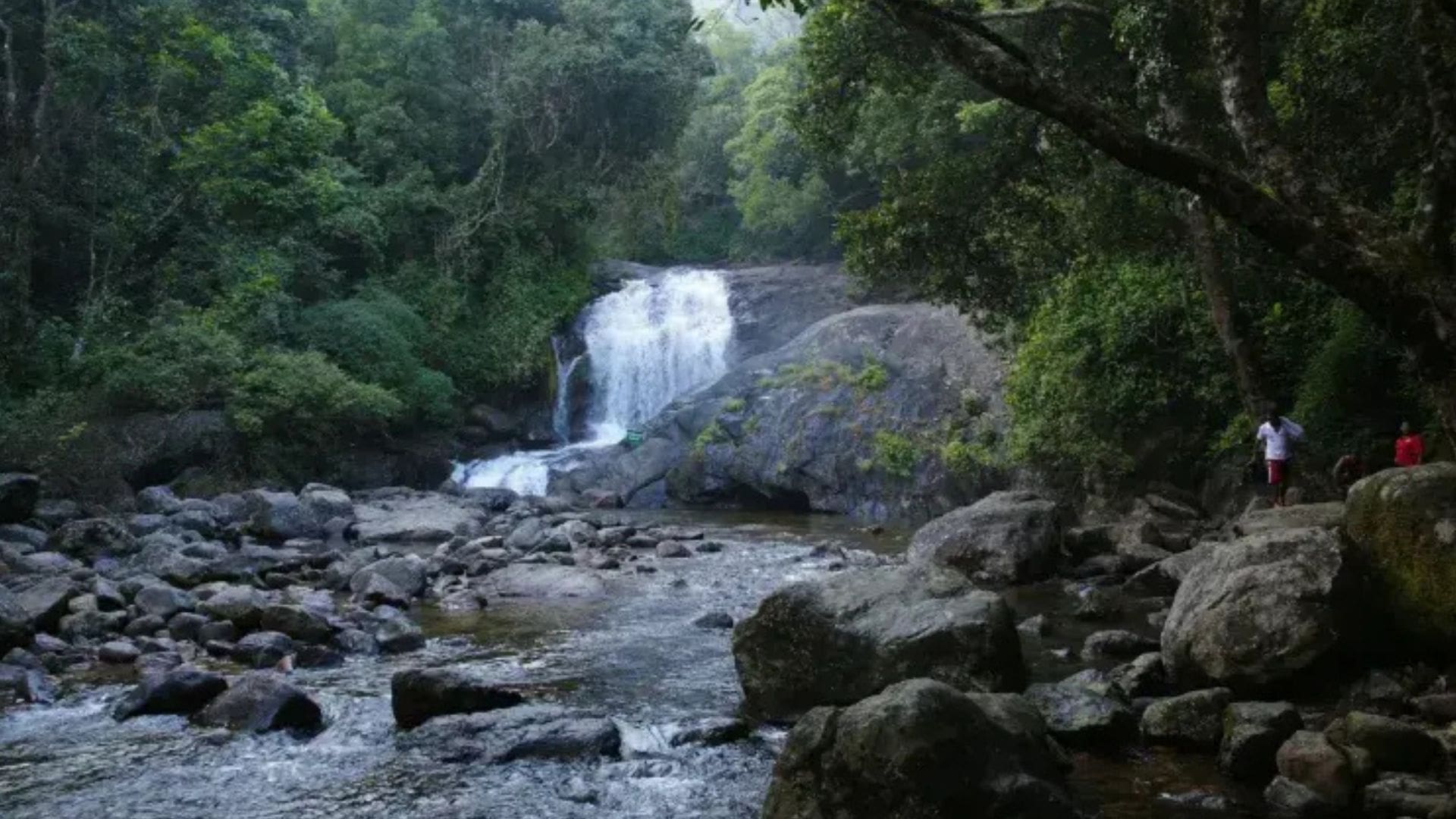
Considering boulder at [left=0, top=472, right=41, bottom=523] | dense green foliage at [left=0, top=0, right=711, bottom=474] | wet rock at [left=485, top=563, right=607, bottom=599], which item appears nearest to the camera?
wet rock at [left=485, top=563, right=607, bottom=599]

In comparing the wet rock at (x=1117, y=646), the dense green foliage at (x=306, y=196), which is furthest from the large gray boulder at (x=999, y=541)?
the dense green foliage at (x=306, y=196)

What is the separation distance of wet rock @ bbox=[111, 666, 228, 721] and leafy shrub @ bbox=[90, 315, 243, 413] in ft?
51.1

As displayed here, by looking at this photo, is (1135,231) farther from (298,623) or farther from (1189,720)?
(298,623)

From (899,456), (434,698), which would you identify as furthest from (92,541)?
(899,456)

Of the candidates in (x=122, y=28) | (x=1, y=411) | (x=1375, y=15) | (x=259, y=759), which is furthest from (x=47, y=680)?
(x=122, y=28)

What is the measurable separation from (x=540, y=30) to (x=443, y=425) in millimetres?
12539

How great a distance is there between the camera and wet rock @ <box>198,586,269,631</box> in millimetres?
11625

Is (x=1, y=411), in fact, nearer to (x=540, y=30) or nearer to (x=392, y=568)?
(x=392, y=568)

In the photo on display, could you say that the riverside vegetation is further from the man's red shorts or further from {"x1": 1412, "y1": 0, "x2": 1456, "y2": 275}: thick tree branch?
the man's red shorts

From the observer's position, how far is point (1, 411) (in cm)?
2044

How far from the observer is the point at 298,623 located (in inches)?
445

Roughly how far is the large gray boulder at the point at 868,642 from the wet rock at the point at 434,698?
1977 millimetres

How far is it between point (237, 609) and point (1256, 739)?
9.58 m

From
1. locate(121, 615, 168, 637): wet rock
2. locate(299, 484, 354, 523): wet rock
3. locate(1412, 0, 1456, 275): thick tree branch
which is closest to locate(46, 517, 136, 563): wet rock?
locate(299, 484, 354, 523): wet rock
